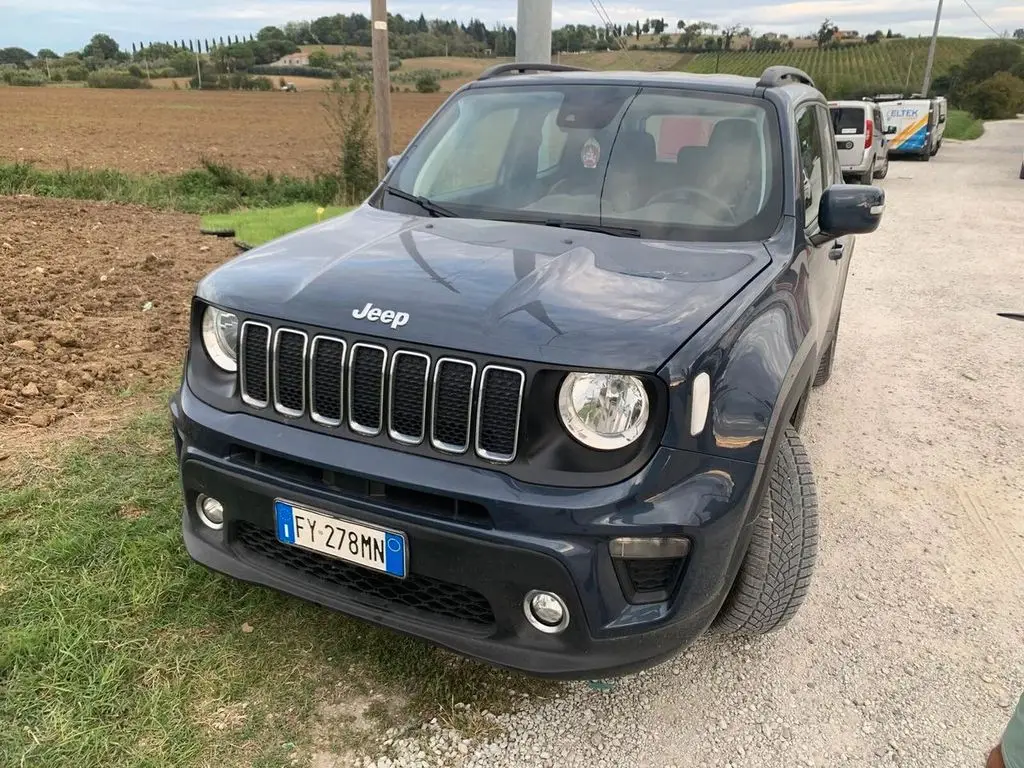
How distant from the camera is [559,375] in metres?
1.98

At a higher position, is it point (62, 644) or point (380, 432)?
point (380, 432)

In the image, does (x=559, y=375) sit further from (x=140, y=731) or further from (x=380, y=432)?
(x=140, y=731)

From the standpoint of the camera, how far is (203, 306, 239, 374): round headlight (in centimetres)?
244

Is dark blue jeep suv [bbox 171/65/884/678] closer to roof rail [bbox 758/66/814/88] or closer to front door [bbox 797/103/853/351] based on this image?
front door [bbox 797/103/853/351]

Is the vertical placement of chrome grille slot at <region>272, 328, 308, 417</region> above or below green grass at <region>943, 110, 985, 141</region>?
above

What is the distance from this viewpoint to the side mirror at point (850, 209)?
9.77ft

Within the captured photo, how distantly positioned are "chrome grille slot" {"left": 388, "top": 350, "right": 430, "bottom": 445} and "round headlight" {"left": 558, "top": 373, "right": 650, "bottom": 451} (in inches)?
14.5

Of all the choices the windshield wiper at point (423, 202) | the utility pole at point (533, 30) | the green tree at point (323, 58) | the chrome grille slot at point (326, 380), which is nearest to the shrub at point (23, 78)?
the green tree at point (323, 58)

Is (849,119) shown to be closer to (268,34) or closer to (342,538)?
(342,538)

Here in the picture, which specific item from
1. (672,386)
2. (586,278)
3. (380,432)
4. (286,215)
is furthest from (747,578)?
(286,215)

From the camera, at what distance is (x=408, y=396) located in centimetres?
210

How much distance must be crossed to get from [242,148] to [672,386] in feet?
88.4

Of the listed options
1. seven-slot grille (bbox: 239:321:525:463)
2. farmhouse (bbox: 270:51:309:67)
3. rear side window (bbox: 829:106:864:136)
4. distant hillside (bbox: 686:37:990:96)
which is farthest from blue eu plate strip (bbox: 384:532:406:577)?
farmhouse (bbox: 270:51:309:67)

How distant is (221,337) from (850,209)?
2284 millimetres
